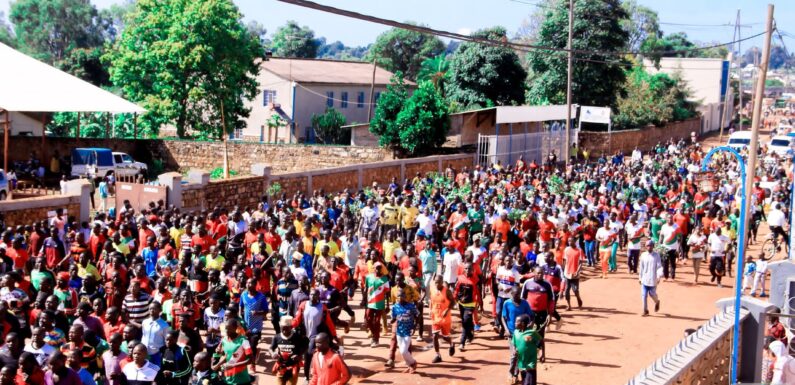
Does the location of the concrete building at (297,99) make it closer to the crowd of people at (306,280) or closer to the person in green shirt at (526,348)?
the crowd of people at (306,280)

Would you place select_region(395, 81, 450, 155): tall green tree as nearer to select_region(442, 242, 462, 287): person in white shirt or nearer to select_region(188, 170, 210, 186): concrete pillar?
select_region(188, 170, 210, 186): concrete pillar

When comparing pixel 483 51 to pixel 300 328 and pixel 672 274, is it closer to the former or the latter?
pixel 672 274

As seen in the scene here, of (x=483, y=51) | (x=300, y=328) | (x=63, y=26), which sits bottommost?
(x=300, y=328)

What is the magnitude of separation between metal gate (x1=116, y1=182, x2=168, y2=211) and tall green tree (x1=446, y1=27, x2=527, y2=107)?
26008mm

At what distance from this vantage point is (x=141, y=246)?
14992mm

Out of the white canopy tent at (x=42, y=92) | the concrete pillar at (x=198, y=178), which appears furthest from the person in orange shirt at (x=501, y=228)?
the white canopy tent at (x=42, y=92)

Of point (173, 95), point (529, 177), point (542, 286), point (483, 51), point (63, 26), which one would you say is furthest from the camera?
point (63, 26)

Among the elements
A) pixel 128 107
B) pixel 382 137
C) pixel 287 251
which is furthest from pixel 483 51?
pixel 287 251

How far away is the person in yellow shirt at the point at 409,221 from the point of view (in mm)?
19219

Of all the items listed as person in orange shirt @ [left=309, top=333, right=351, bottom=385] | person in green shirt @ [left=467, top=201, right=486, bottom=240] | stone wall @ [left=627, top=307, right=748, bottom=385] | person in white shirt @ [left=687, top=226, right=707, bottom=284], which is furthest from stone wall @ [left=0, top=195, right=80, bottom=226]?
stone wall @ [left=627, top=307, right=748, bottom=385]

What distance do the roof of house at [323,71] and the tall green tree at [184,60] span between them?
7.98 meters

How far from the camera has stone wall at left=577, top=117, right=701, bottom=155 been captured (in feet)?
156

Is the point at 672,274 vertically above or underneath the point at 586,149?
underneath

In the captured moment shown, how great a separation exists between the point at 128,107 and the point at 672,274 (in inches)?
750
